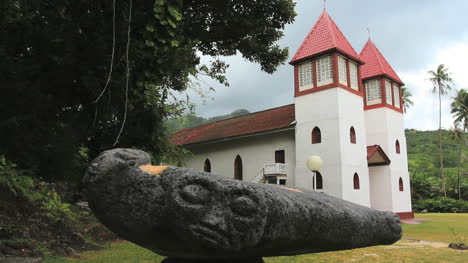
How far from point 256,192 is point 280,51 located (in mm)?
8200

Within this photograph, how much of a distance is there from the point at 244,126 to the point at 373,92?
8.32m

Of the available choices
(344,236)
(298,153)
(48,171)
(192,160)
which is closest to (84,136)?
(48,171)

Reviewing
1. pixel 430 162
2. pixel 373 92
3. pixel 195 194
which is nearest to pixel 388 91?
pixel 373 92

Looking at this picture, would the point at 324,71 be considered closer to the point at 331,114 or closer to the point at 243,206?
the point at 331,114

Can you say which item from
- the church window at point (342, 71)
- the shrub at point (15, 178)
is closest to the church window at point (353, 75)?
the church window at point (342, 71)

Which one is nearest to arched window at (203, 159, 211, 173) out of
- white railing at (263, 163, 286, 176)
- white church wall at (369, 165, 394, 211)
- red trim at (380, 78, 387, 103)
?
white railing at (263, 163, 286, 176)

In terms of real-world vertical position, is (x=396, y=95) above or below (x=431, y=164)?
above

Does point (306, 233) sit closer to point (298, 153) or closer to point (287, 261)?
point (287, 261)

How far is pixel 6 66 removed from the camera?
5164mm

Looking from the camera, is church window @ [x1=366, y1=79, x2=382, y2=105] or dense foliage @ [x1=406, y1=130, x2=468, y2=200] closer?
church window @ [x1=366, y1=79, x2=382, y2=105]

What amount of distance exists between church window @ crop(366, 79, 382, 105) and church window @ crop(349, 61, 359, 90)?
2.52m

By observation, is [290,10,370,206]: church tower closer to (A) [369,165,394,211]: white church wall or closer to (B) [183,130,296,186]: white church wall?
(B) [183,130,296,186]: white church wall

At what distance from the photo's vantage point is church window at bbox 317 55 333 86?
18906mm

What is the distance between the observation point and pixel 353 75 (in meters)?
20.2
